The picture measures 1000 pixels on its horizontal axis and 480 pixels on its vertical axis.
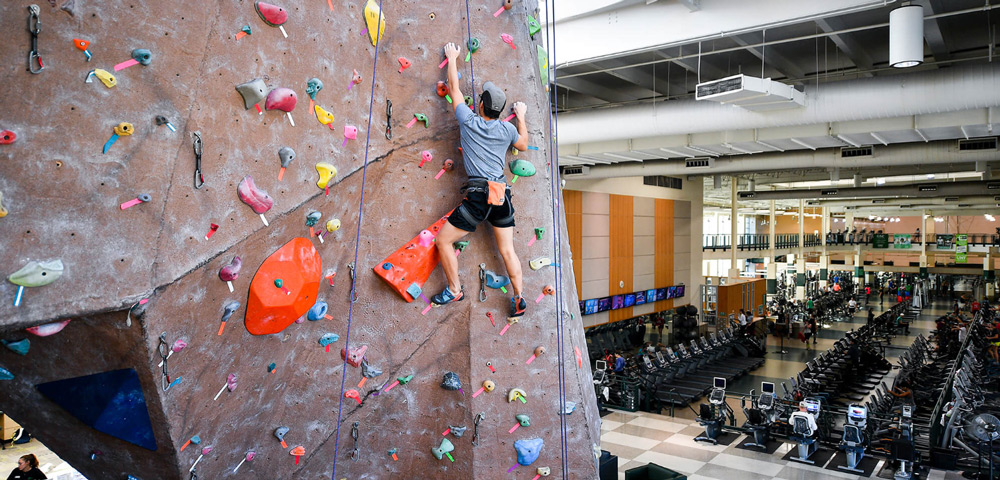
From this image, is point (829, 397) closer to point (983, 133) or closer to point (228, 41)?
point (983, 133)

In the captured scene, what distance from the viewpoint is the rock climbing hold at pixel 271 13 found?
2793mm

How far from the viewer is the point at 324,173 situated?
3.16m

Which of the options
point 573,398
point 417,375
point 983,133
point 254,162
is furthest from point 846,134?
point 254,162

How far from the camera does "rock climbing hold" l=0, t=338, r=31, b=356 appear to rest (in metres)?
2.58

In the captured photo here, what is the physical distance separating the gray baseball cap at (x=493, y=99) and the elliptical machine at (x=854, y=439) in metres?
8.32

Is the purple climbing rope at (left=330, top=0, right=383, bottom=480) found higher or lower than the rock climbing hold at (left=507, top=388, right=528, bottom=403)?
higher

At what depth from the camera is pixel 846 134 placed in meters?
10.3

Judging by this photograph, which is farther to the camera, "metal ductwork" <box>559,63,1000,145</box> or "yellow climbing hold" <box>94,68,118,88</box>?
"metal ductwork" <box>559,63,1000,145</box>

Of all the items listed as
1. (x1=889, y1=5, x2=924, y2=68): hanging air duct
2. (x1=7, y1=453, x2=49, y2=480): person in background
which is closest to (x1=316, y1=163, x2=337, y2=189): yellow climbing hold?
(x1=889, y1=5, x2=924, y2=68): hanging air duct

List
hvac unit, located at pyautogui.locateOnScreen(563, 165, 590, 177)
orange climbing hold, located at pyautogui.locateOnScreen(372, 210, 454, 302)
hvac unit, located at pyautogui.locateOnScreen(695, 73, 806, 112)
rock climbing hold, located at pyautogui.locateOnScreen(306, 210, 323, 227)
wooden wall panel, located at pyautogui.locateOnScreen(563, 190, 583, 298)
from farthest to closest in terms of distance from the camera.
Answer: wooden wall panel, located at pyautogui.locateOnScreen(563, 190, 583, 298) < hvac unit, located at pyautogui.locateOnScreen(563, 165, 590, 177) < hvac unit, located at pyautogui.locateOnScreen(695, 73, 806, 112) < orange climbing hold, located at pyautogui.locateOnScreen(372, 210, 454, 302) < rock climbing hold, located at pyautogui.locateOnScreen(306, 210, 323, 227)

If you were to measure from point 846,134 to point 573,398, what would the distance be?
8.33 metres

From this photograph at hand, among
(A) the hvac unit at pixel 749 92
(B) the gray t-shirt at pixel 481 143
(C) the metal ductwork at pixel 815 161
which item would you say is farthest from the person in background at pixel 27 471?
(C) the metal ductwork at pixel 815 161

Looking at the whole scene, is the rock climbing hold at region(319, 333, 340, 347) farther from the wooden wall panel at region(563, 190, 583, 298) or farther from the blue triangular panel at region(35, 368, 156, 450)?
the wooden wall panel at region(563, 190, 583, 298)

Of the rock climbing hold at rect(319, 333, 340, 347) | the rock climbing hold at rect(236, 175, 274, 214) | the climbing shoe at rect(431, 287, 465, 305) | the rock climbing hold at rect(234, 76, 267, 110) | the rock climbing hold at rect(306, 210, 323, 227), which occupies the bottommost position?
the rock climbing hold at rect(319, 333, 340, 347)
